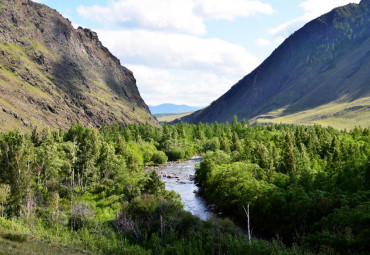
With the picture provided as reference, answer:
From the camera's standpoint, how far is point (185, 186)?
3991 inches

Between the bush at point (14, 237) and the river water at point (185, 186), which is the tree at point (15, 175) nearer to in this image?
the bush at point (14, 237)

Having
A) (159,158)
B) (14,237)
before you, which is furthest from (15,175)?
(159,158)

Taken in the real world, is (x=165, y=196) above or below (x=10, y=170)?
below

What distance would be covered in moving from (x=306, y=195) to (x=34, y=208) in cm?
5240

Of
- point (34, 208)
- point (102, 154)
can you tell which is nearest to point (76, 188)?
point (102, 154)

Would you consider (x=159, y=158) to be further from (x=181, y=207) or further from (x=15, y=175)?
(x=15, y=175)

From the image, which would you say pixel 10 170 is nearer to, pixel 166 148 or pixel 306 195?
pixel 306 195

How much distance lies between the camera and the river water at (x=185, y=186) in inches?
2974

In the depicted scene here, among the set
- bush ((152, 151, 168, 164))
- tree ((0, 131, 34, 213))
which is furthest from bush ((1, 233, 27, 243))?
bush ((152, 151, 168, 164))

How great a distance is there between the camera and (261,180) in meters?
75.6

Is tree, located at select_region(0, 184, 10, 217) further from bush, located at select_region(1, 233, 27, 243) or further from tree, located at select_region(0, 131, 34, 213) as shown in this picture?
bush, located at select_region(1, 233, 27, 243)

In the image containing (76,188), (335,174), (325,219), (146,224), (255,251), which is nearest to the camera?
(255,251)

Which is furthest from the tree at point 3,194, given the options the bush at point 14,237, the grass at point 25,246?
the bush at point 14,237

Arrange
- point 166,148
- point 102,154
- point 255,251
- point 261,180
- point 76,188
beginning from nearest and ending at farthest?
1. point 255,251
2. point 261,180
3. point 76,188
4. point 102,154
5. point 166,148
